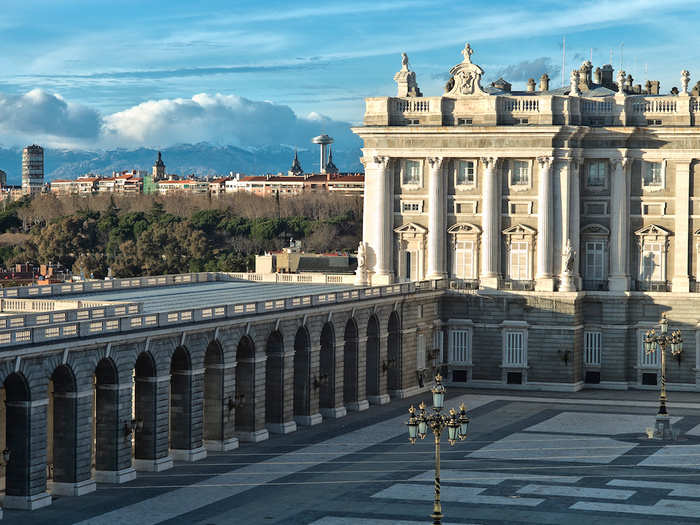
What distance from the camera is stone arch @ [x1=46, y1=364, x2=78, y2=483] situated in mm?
59969

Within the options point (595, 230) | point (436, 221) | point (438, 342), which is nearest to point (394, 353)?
point (438, 342)

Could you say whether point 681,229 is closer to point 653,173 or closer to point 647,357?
point 653,173

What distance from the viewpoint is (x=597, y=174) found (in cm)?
9825

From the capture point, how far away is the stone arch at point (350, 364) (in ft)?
283

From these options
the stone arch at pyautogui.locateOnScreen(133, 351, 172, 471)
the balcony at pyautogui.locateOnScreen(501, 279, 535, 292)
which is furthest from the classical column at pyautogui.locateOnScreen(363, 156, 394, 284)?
the stone arch at pyautogui.locateOnScreen(133, 351, 172, 471)

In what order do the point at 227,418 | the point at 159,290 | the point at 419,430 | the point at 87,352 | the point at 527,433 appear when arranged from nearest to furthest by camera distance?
the point at 419,430 < the point at 87,352 < the point at 227,418 < the point at 527,433 < the point at 159,290

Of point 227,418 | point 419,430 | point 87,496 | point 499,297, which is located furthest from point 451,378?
point 419,430

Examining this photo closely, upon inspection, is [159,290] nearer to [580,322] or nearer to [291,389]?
[291,389]

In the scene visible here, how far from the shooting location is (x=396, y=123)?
329 feet

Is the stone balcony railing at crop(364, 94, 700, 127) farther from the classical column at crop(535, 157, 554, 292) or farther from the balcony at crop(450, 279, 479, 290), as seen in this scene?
the balcony at crop(450, 279, 479, 290)

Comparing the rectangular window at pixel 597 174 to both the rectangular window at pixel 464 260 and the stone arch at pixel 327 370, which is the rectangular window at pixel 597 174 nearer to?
the rectangular window at pixel 464 260

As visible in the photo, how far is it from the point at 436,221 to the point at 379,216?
4.07 m

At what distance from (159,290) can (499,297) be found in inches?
874

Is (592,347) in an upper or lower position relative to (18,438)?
upper
